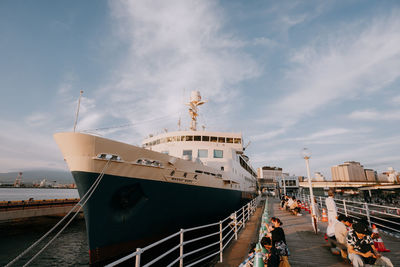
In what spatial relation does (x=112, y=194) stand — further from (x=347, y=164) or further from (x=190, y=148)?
(x=347, y=164)

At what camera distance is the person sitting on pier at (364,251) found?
388cm

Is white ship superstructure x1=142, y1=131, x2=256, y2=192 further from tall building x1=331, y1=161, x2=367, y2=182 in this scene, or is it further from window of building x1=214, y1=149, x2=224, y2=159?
tall building x1=331, y1=161, x2=367, y2=182

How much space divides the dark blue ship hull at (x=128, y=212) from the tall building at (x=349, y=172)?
178497 millimetres

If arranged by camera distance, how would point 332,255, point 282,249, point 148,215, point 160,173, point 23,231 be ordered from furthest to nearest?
point 23,231 < point 160,173 < point 148,215 < point 332,255 < point 282,249

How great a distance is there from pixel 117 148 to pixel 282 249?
6.29 m

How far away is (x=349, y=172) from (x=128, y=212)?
18564cm

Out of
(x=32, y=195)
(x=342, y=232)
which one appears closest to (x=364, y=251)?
(x=342, y=232)

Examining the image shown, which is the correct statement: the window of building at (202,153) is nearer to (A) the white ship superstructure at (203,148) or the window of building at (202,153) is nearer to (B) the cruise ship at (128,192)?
(A) the white ship superstructure at (203,148)

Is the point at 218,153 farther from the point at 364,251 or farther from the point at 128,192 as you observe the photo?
the point at 364,251

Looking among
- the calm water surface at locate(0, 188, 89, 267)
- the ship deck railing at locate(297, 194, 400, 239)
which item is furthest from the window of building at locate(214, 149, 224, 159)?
the calm water surface at locate(0, 188, 89, 267)

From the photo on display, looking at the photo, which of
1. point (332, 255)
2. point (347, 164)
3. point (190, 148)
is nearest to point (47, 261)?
point (190, 148)

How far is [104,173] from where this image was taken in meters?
6.95

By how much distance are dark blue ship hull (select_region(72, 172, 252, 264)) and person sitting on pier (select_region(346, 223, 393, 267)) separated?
659 centimetres

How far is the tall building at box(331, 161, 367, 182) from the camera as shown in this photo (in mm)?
146125
